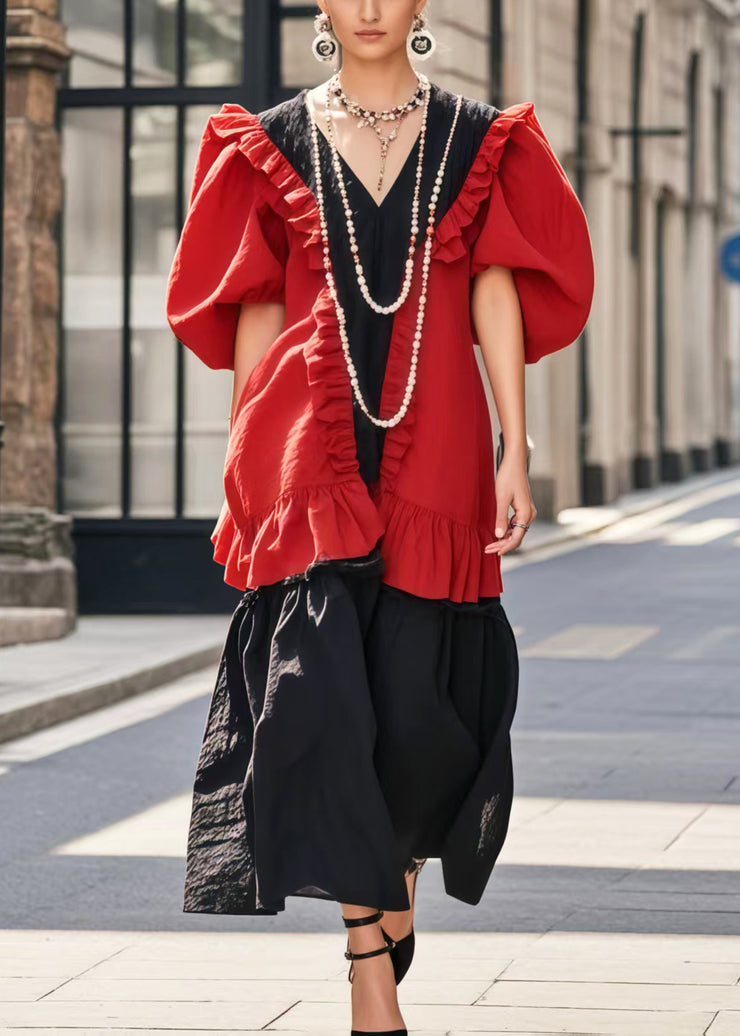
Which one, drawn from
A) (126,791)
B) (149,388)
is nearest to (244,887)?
(126,791)

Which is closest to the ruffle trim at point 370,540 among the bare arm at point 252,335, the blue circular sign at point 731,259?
the bare arm at point 252,335

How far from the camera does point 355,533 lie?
4098 millimetres

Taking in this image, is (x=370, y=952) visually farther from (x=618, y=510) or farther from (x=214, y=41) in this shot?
(x=618, y=510)

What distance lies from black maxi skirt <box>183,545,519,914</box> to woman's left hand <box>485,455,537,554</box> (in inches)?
5.0

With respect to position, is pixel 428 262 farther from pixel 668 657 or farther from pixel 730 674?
pixel 668 657

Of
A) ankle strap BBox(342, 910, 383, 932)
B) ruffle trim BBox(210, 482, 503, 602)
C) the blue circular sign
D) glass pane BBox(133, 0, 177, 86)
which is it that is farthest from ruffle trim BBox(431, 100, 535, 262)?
the blue circular sign

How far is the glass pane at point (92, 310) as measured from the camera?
15.4m

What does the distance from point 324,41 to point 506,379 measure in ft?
2.33

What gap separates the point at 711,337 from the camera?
42.7 meters

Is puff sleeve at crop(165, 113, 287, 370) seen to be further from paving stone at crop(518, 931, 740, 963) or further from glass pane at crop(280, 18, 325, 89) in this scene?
glass pane at crop(280, 18, 325, 89)

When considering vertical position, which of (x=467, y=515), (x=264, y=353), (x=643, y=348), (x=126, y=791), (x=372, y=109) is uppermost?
(x=643, y=348)

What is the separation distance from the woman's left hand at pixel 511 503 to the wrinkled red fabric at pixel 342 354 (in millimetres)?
37

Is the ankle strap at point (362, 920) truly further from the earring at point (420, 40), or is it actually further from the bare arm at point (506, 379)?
the earring at point (420, 40)

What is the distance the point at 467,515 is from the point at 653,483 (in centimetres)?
2990
